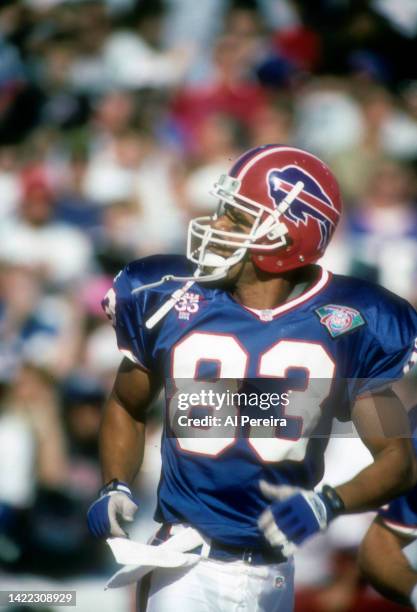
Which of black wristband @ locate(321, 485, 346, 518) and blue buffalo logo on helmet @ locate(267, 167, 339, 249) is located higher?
blue buffalo logo on helmet @ locate(267, 167, 339, 249)

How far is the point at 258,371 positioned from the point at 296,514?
403 mm

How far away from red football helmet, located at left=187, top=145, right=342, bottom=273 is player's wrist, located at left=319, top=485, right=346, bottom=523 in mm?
594

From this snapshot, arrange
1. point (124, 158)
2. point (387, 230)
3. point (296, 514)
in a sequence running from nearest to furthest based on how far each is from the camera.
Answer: point (296, 514), point (387, 230), point (124, 158)

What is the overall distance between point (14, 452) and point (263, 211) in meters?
1.82

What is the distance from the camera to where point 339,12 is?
19.8 ft

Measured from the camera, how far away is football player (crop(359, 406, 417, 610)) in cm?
278

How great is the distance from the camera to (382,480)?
2.40 meters

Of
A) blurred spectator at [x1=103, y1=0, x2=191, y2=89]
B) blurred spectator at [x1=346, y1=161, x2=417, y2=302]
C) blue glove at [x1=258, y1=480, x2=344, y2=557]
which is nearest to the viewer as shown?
blue glove at [x1=258, y1=480, x2=344, y2=557]

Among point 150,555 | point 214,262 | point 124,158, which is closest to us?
point 150,555

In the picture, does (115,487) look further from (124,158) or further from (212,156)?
(124,158)

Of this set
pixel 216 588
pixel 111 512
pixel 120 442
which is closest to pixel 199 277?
pixel 120 442

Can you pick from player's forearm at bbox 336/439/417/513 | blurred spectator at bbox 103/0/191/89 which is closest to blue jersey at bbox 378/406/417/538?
player's forearm at bbox 336/439/417/513

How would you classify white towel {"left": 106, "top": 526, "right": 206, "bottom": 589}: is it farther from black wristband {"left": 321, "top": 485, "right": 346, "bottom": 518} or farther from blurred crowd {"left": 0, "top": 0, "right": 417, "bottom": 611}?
blurred crowd {"left": 0, "top": 0, "right": 417, "bottom": 611}

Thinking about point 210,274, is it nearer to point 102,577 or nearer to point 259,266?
point 259,266
